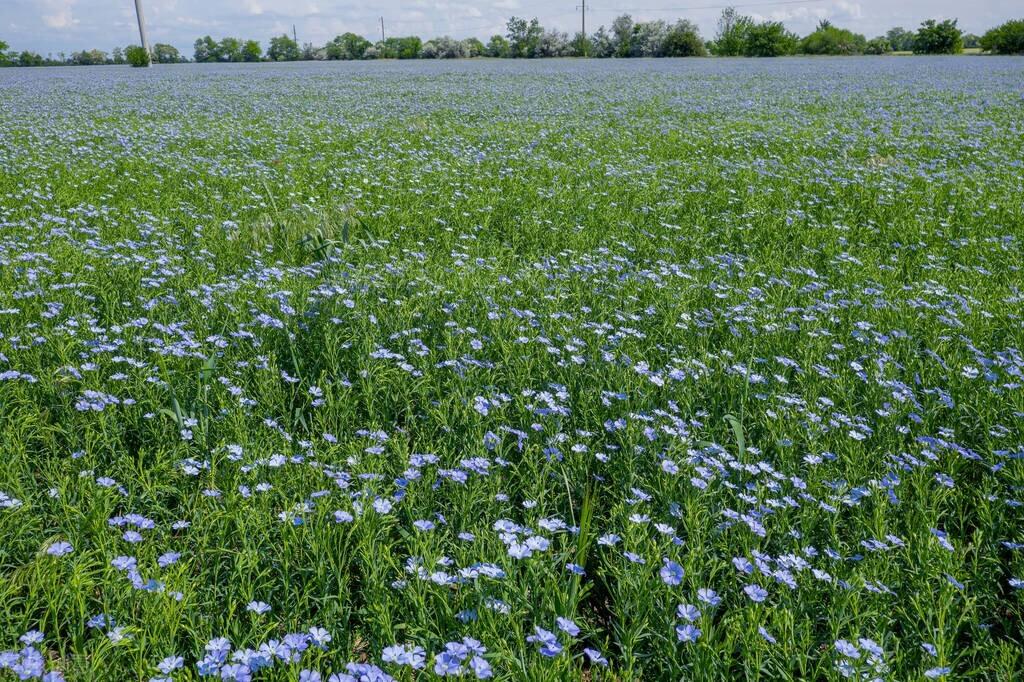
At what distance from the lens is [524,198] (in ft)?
25.1

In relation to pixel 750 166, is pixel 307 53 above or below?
above

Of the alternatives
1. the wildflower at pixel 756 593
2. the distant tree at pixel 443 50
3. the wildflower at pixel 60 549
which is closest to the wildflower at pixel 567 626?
the wildflower at pixel 756 593

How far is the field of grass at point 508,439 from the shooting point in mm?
2016

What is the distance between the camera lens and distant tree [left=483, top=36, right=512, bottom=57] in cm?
7853

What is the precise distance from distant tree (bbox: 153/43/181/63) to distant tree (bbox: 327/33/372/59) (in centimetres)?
1627

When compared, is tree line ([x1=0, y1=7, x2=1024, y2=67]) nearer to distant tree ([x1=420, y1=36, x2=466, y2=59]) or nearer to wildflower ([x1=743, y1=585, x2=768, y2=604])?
distant tree ([x1=420, y1=36, x2=466, y2=59])

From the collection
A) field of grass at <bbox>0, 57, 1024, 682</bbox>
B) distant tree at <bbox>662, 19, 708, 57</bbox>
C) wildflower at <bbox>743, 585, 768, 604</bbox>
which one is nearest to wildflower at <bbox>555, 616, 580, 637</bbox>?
field of grass at <bbox>0, 57, 1024, 682</bbox>

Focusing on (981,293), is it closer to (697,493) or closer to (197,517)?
(697,493)

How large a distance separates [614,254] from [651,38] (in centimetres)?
7090

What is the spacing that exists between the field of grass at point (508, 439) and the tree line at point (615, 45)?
54.9 m

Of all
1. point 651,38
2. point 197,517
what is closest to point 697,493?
point 197,517

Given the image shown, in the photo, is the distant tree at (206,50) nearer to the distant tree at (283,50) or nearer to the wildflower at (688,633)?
the distant tree at (283,50)

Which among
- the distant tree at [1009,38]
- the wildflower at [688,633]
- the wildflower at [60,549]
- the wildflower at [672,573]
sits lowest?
the wildflower at [688,633]

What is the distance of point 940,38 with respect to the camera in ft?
203
